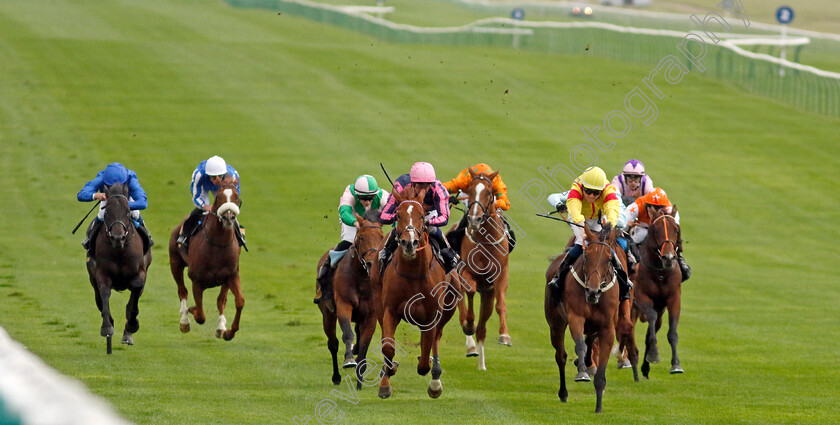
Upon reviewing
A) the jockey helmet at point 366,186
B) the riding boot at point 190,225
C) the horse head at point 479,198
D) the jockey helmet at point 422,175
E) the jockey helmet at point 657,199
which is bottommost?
the riding boot at point 190,225

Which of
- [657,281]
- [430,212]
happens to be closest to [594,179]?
[430,212]

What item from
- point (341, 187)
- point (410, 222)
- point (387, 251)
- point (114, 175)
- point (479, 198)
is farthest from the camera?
point (341, 187)

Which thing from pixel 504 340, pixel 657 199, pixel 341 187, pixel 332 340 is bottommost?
pixel 341 187

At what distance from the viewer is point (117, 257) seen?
13891 millimetres

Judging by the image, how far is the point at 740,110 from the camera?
3700cm

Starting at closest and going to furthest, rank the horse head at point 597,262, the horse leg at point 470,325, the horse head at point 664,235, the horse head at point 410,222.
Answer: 1. the horse head at point 410,222
2. the horse head at point 597,262
3. the horse head at point 664,235
4. the horse leg at point 470,325

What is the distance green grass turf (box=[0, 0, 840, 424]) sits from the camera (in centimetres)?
1236

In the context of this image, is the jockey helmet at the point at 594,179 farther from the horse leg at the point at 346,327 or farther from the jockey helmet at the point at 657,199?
the horse leg at the point at 346,327

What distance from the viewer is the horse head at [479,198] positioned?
42.1 feet

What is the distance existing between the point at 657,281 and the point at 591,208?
219cm

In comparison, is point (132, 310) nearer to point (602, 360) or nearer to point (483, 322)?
point (483, 322)

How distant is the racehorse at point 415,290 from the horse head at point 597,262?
1.37 metres

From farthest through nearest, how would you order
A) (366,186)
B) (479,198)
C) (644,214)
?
(644,214) < (479,198) < (366,186)

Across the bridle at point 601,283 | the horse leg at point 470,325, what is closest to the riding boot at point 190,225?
the horse leg at point 470,325
